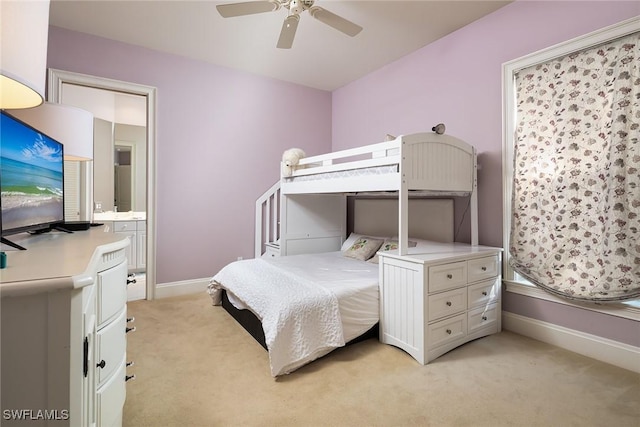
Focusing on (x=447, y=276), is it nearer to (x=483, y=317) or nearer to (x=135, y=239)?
(x=483, y=317)

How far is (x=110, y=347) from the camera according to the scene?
1.16 metres

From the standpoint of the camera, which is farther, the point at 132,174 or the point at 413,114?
the point at 132,174

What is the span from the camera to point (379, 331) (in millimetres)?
2436

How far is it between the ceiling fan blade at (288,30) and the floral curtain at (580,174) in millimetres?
1773

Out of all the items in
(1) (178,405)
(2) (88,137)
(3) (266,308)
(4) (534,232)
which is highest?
(2) (88,137)

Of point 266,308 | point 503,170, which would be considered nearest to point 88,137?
point 266,308

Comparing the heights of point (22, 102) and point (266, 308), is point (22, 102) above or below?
above

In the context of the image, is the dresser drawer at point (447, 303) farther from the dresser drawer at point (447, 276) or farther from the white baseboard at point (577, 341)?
the white baseboard at point (577, 341)

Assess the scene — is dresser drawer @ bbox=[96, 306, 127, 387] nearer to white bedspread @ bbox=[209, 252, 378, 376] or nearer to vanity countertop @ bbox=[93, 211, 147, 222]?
white bedspread @ bbox=[209, 252, 378, 376]

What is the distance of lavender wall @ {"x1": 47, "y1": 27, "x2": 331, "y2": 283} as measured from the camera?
10.7ft

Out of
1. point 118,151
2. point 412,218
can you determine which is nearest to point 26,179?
point 412,218

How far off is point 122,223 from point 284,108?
267 centimetres

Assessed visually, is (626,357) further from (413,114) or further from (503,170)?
(413,114)

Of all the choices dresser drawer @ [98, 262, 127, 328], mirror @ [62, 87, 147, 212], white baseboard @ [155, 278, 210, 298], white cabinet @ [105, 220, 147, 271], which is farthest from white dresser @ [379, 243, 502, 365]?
mirror @ [62, 87, 147, 212]
